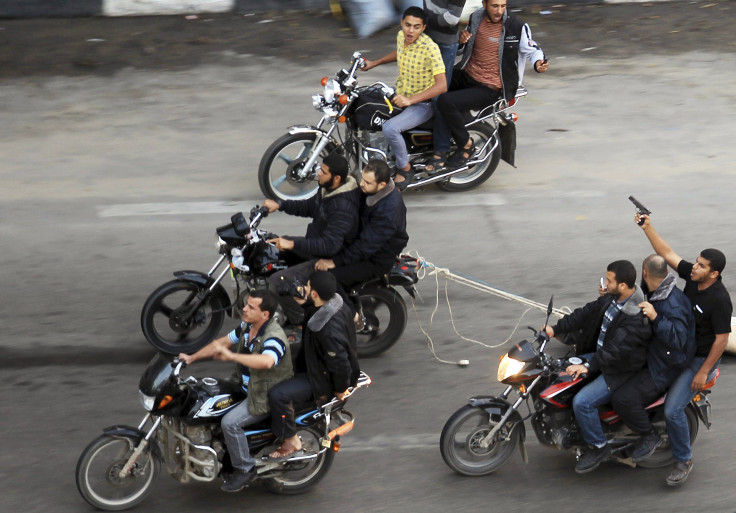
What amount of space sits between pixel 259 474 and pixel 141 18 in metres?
10.5

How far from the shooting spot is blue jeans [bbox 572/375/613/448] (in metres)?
6.28

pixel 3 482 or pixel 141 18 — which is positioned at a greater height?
pixel 141 18

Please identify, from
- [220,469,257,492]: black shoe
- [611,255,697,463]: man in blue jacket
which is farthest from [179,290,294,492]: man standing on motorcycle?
[611,255,697,463]: man in blue jacket

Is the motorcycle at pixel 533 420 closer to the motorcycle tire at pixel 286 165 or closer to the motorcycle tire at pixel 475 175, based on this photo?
the motorcycle tire at pixel 286 165

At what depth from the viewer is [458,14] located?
10.7 meters

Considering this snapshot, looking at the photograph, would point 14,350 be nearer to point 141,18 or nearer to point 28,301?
point 28,301

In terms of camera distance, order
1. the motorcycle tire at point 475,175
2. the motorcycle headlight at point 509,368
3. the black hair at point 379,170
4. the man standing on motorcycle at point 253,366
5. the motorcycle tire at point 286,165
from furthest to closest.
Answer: the motorcycle tire at point 475,175 < the motorcycle tire at point 286,165 < the black hair at point 379,170 < the motorcycle headlight at point 509,368 < the man standing on motorcycle at point 253,366

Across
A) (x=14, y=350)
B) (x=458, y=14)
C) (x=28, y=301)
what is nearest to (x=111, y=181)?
(x=28, y=301)

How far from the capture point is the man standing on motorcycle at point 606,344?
239 inches

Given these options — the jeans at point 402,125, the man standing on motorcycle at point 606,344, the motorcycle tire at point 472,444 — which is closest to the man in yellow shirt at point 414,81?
the jeans at point 402,125

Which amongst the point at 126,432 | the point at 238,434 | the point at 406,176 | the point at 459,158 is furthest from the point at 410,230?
the point at 126,432

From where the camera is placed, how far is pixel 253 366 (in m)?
5.80

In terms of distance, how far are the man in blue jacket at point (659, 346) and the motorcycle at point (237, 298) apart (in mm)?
2113

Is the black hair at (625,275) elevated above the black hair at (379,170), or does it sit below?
below
